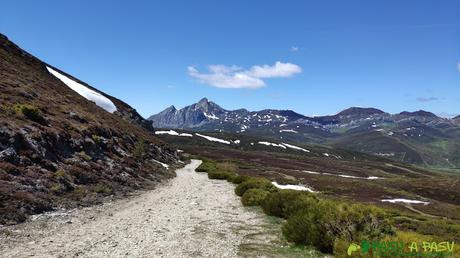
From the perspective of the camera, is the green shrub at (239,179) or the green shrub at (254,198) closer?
the green shrub at (254,198)

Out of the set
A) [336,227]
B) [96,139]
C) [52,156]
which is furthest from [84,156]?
[336,227]

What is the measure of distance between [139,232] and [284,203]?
8.90 meters

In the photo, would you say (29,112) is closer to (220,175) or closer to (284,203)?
(284,203)

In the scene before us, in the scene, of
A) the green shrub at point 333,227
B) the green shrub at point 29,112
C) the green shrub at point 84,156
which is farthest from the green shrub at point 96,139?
the green shrub at point 333,227

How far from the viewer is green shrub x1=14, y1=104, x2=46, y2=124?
3289cm

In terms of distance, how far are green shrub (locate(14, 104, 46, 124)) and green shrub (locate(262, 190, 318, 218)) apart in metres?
21.1

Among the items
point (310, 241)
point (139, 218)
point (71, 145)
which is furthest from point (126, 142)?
point (310, 241)

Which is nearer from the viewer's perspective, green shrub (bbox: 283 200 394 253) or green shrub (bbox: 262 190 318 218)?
green shrub (bbox: 283 200 394 253)

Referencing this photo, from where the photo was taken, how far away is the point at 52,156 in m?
29.4

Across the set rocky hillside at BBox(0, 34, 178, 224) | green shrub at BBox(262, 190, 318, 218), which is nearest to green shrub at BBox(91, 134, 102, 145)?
rocky hillside at BBox(0, 34, 178, 224)

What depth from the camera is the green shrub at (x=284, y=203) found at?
2173cm

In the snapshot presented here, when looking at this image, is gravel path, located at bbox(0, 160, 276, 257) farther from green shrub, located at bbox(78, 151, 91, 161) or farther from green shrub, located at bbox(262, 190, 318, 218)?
green shrub, located at bbox(78, 151, 91, 161)

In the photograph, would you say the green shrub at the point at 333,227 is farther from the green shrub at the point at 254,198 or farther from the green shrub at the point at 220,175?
the green shrub at the point at 220,175

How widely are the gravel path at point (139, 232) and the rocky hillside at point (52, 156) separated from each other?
1.96 m
